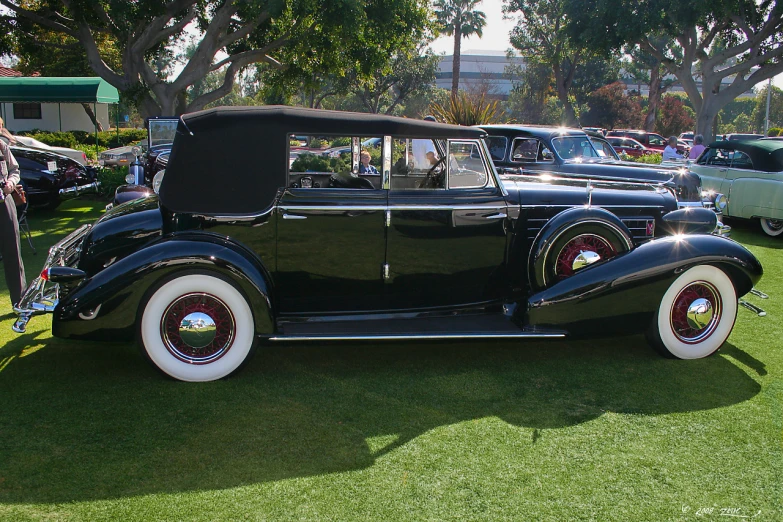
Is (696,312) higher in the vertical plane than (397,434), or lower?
higher

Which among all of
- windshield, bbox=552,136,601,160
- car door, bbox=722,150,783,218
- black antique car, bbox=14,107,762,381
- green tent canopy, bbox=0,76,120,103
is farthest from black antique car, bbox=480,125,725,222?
green tent canopy, bbox=0,76,120,103

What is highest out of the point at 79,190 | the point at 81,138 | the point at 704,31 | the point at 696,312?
the point at 704,31

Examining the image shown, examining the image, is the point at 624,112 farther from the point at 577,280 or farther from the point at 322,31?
the point at 577,280

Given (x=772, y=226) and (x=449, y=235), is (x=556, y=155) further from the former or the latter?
(x=449, y=235)

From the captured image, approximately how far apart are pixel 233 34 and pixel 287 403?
1466cm

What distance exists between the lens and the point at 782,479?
10.5 feet

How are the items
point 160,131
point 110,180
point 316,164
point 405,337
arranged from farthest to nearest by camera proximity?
point 160,131 < point 110,180 < point 316,164 < point 405,337

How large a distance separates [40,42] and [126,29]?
388 cm

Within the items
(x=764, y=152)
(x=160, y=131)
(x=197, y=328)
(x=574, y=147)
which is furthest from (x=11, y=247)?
(x=764, y=152)

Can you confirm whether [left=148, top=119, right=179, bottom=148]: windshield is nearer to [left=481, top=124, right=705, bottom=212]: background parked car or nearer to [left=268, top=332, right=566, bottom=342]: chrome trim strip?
[left=481, top=124, right=705, bottom=212]: background parked car

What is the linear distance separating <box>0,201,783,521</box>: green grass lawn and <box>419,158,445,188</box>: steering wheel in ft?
4.23

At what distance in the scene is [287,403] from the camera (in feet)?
13.1

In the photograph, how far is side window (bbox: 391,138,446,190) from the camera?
193 inches

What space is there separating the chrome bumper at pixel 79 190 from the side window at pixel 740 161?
1192 cm
